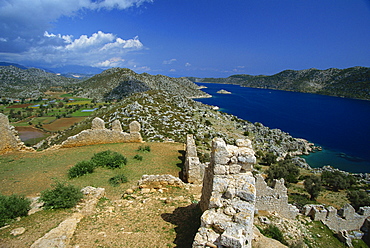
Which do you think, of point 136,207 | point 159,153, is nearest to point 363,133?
point 159,153

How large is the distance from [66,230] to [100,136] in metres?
10.2

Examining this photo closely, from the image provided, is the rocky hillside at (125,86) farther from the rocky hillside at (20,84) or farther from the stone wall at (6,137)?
the stone wall at (6,137)

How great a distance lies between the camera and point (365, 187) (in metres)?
25.4

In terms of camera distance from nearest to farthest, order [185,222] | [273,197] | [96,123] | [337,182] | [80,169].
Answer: [185,222]
[80,169]
[273,197]
[96,123]
[337,182]

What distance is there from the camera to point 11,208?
19.3 ft

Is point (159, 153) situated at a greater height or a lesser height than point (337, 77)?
lesser

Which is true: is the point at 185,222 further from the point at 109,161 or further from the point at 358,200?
the point at 358,200

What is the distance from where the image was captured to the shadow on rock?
5.34m

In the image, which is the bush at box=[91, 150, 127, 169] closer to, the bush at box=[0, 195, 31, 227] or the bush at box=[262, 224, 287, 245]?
the bush at box=[0, 195, 31, 227]

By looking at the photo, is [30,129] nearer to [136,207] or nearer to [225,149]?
[136,207]

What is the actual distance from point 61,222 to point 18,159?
828 cm

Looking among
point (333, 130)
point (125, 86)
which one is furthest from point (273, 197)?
point (125, 86)

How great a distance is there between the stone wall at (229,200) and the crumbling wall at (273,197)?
28.7 feet

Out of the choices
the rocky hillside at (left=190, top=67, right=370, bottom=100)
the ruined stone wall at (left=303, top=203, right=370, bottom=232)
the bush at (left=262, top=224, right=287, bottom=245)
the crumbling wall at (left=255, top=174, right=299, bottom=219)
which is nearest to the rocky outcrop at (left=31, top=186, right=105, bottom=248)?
the bush at (left=262, top=224, right=287, bottom=245)
